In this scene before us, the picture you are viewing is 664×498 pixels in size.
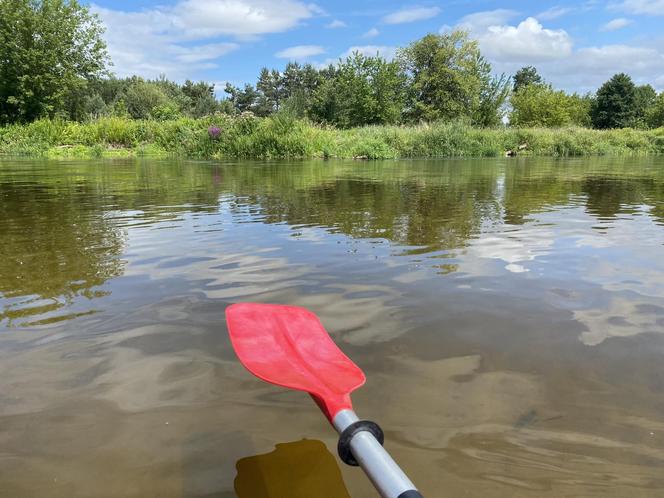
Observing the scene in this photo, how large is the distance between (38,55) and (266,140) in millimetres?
23720

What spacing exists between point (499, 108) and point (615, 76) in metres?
25.9

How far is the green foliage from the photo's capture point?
45031 mm

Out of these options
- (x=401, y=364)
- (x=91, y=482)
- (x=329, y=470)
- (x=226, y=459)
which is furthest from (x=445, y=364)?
(x=91, y=482)

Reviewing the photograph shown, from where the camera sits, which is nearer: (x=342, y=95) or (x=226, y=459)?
(x=226, y=459)

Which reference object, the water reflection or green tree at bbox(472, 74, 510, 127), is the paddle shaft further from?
green tree at bbox(472, 74, 510, 127)

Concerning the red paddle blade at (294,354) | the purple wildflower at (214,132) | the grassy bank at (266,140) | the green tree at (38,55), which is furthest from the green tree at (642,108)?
the red paddle blade at (294,354)

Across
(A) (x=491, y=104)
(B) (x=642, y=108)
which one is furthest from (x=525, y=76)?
(A) (x=491, y=104)

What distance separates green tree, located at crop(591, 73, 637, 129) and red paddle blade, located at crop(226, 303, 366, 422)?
6583 centimetres

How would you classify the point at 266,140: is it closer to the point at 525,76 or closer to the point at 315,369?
the point at 315,369

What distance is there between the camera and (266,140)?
2225 centimetres

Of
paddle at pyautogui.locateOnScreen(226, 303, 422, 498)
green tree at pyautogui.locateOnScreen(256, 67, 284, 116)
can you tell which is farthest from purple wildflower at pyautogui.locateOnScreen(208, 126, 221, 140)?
green tree at pyautogui.locateOnScreen(256, 67, 284, 116)

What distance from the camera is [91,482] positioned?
149 centimetres

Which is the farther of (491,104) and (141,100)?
(141,100)

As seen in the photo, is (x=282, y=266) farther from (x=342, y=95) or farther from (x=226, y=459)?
(x=342, y=95)
